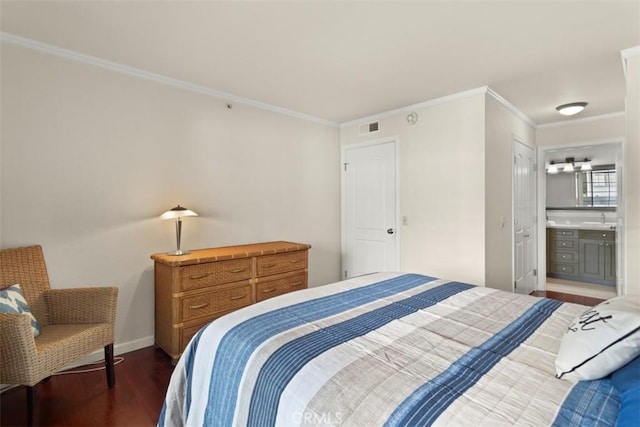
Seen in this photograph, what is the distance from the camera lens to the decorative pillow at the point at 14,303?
1.82m

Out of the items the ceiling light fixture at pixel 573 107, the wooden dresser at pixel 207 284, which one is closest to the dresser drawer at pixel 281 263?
the wooden dresser at pixel 207 284

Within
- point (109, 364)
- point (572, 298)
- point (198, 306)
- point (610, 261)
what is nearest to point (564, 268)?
point (610, 261)

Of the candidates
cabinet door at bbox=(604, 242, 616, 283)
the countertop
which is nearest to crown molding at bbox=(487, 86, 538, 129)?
the countertop

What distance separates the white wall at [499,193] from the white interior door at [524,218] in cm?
19

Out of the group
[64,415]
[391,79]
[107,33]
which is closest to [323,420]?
[64,415]

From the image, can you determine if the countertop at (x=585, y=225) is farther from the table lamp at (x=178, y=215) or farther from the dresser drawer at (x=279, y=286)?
the table lamp at (x=178, y=215)

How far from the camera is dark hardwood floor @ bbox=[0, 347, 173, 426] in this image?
1819 millimetres

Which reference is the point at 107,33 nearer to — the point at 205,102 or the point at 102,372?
the point at 205,102

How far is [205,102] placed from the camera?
311 centimetres

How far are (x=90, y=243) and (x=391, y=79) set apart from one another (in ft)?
9.66

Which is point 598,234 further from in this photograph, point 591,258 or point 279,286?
point 279,286

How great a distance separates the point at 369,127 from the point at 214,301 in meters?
2.85

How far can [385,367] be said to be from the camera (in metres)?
1.07

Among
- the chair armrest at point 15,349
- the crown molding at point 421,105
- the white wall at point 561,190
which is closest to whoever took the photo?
the chair armrest at point 15,349
